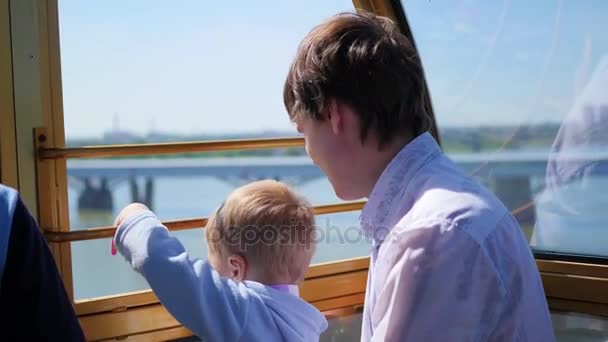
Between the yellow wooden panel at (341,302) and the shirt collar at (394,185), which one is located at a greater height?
the shirt collar at (394,185)

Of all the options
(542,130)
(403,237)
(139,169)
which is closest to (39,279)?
(403,237)

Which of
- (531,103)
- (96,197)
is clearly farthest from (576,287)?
(96,197)

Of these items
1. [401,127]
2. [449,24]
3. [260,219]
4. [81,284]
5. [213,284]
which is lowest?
[81,284]

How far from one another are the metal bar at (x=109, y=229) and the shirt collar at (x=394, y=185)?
1.02 metres

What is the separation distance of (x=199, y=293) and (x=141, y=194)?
795mm

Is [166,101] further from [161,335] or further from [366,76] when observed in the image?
[366,76]

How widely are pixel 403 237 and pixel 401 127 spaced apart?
239 millimetres

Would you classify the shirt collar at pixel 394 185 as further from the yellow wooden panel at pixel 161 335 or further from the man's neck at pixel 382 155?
the yellow wooden panel at pixel 161 335

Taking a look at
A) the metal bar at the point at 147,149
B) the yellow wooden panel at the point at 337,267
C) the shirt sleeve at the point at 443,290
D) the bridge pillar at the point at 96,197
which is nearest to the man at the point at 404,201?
the shirt sleeve at the point at 443,290

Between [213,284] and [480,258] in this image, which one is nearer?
[480,258]

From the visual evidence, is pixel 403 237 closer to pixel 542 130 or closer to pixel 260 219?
pixel 260 219

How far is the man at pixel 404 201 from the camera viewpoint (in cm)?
99

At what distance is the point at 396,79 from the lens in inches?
46.4

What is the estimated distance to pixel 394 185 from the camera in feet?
3.73
